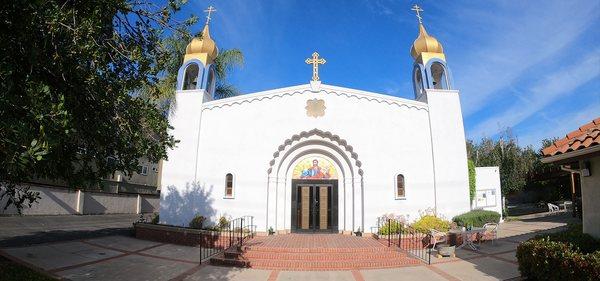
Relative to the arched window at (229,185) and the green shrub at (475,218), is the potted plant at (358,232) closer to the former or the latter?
the green shrub at (475,218)

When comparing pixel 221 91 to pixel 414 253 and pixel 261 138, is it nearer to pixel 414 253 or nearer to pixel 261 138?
pixel 261 138

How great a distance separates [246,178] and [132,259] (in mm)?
5823

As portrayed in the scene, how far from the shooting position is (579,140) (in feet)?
21.3

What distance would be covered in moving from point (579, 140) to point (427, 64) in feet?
37.8

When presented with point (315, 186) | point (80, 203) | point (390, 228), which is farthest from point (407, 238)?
point (80, 203)

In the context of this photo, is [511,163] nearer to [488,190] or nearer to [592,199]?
[488,190]

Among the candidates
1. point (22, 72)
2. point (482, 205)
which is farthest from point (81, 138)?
point (482, 205)

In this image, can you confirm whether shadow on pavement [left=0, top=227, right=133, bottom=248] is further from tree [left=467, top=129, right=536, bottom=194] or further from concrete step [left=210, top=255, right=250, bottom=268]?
tree [left=467, top=129, right=536, bottom=194]

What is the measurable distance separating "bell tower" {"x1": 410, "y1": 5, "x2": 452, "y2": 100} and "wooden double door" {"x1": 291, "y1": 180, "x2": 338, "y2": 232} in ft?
21.3

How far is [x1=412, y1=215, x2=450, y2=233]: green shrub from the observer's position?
45.5ft

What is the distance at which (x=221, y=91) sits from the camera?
26.2 m

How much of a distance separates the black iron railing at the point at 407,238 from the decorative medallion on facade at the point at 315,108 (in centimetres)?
550

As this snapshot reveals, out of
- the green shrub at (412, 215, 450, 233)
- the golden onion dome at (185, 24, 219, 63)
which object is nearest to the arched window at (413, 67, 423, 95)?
the green shrub at (412, 215, 450, 233)

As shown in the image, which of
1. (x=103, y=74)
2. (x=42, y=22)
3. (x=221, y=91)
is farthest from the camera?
(x=221, y=91)
